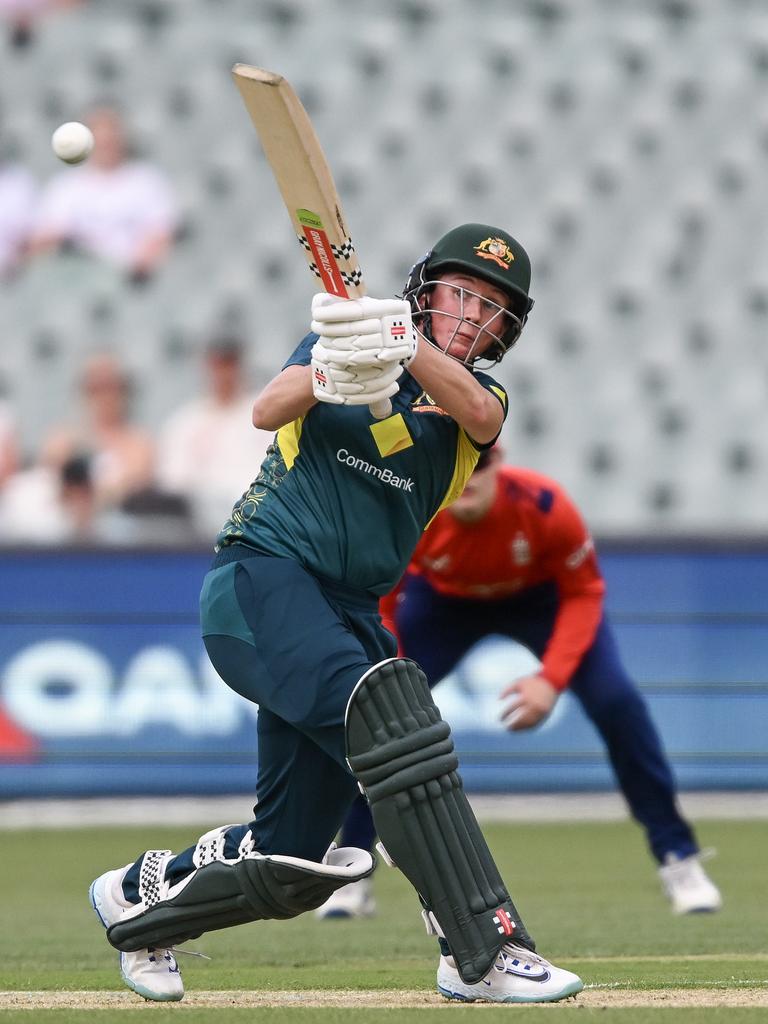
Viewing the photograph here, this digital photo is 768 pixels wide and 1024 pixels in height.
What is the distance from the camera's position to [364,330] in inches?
132

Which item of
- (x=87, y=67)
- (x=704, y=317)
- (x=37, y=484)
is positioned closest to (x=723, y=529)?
(x=704, y=317)

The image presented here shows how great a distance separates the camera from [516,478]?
592cm

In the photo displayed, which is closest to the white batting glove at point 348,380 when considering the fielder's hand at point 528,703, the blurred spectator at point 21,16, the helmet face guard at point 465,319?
the helmet face guard at point 465,319

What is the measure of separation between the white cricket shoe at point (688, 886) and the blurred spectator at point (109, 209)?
5.72m

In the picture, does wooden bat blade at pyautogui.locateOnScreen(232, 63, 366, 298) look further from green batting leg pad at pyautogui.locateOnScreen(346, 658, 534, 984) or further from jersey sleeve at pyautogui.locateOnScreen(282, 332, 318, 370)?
green batting leg pad at pyautogui.locateOnScreen(346, 658, 534, 984)

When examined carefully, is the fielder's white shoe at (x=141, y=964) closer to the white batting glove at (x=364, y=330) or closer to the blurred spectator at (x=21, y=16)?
the white batting glove at (x=364, y=330)

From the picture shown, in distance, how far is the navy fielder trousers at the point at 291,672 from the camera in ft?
11.3

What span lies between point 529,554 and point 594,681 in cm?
48

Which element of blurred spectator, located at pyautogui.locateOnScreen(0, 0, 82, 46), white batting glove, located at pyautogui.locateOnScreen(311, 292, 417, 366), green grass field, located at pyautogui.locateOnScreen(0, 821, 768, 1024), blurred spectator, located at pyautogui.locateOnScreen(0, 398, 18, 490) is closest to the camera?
white batting glove, located at pyautogui.locateOnScreen(311, 292, 417, 366)

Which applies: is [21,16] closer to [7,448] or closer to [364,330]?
[7,448]

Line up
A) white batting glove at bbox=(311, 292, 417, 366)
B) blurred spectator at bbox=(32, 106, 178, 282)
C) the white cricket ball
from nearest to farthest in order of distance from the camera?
white batting glove at bbox=(311, 292, 417, 366) < the white cricket ball < blurred spectator at bbox=(32, 106, 178, 282)

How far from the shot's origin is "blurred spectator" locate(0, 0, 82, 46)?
11.0 meters

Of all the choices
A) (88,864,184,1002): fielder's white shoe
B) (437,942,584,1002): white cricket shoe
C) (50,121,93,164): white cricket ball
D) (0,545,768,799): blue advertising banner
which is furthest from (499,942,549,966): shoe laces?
(0,545,768,799): blue advertising banner

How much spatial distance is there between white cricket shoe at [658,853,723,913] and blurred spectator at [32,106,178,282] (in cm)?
572
